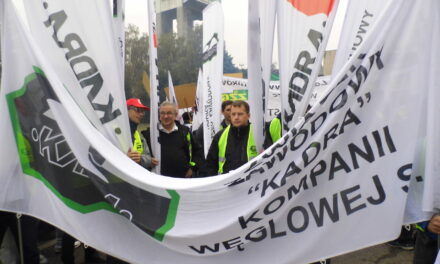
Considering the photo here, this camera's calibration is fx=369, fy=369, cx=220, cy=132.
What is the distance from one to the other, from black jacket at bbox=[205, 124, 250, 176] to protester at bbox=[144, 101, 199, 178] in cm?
51

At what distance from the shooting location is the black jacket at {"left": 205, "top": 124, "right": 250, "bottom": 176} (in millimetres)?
3316

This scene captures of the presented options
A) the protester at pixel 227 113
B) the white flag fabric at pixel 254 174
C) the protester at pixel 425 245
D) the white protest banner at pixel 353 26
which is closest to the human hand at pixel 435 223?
the white flag fabric at pixel 254 174

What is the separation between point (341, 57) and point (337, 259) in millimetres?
2278

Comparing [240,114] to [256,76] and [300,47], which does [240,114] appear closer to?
[256,76]

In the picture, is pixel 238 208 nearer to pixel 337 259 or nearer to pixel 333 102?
pixel 333 102

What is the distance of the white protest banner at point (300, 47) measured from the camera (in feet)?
8.71

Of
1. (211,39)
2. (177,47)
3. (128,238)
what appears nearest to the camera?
(128,238)

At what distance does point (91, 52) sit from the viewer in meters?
2.53

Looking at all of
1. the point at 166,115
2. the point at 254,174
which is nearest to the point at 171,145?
the point at 166,115

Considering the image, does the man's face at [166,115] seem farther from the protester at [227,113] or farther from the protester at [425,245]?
the protester at [425,245]

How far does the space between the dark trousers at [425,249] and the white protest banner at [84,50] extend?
6.61 feet

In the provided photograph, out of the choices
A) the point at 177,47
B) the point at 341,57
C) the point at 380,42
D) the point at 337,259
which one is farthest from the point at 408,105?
the point at 177,47

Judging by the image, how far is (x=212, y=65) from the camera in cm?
502

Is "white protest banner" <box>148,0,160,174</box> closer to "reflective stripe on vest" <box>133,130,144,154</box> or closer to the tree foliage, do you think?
"reflective stripe on vest" <box>133,130,144,154</box>
